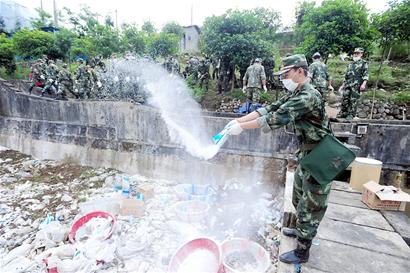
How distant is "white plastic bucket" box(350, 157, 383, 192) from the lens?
141 inches

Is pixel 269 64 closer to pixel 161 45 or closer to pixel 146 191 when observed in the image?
pixel 146 191

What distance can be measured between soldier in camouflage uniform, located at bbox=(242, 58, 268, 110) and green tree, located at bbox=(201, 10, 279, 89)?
198 cm

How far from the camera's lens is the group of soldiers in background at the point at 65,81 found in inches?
376

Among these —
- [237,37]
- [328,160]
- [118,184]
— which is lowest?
[118,184]

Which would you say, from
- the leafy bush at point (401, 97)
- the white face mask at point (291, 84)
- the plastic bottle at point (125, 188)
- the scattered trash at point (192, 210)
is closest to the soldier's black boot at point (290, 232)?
the white face mask at point (291, 84)

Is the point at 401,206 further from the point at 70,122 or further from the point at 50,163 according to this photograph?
the point at 50,163

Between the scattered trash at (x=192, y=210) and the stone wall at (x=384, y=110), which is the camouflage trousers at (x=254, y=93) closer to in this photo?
the stone wall at (x=384, y=110)

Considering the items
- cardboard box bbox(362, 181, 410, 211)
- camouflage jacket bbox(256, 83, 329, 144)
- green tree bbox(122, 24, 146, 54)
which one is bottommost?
cardboard box bbox(362, 181, 410, 211)

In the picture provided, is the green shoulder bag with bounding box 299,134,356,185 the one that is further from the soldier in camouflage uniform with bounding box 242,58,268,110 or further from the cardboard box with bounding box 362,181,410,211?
the soldier in camouflage uniform with bounding box 242,58,268,110

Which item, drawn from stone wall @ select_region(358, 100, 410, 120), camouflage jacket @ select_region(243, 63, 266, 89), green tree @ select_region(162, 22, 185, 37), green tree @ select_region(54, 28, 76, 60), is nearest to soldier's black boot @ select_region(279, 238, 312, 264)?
camouflage jacket @ select_region(243, 63, 266, 89)

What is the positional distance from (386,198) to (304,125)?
1.76 metres

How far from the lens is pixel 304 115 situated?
224cm

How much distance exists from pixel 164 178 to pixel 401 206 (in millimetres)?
5018

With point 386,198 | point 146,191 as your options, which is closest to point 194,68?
point 146,191
